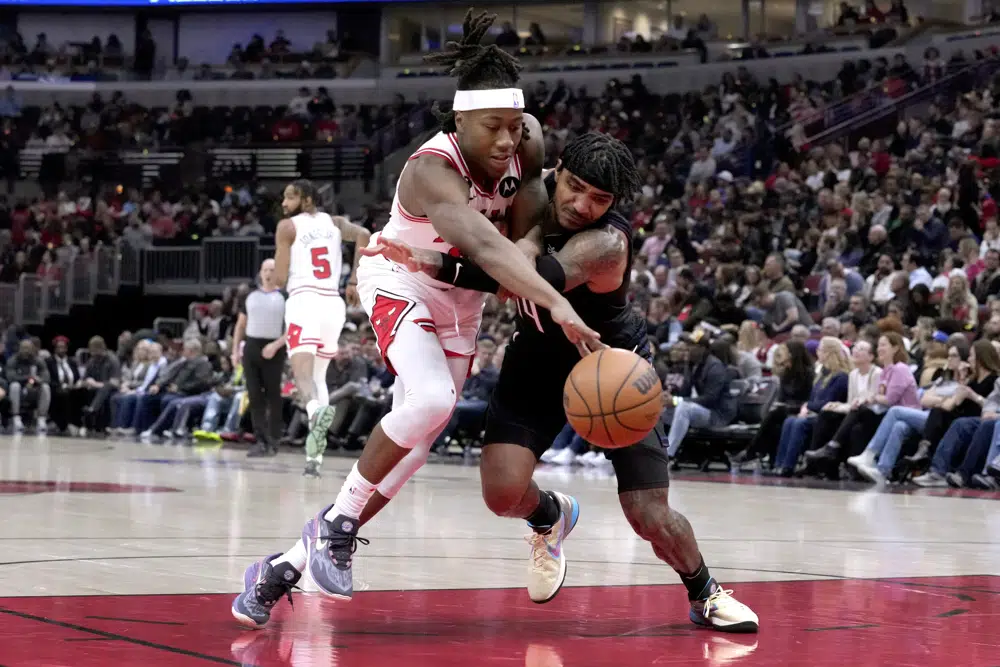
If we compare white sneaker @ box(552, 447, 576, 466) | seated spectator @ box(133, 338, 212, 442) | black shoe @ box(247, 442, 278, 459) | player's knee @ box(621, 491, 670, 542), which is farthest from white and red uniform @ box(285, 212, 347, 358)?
seated spectator @ box(133, 338, 212, 442)

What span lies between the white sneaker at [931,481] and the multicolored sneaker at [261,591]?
25.5 feet

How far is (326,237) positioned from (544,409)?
6206 mm

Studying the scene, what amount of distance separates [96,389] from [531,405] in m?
15.3

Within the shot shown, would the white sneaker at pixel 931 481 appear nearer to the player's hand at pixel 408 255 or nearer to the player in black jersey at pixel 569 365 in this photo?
the player in black jersey at pixel 569 365

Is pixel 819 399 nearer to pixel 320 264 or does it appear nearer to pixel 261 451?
pixel 320 264

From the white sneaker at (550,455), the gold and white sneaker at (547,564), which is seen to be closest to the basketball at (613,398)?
the gold and white sneaker at (547,564)

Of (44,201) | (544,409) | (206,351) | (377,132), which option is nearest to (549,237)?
(544,409)

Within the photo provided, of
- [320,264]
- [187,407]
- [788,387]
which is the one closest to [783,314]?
[788,387]

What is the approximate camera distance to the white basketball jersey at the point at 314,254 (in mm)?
10508

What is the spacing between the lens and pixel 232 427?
650 inches

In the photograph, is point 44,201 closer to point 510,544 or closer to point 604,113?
point 604,113

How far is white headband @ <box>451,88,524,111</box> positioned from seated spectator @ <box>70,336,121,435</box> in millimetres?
15058

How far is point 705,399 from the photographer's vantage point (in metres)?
12.3

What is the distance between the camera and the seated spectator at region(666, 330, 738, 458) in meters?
12.2
